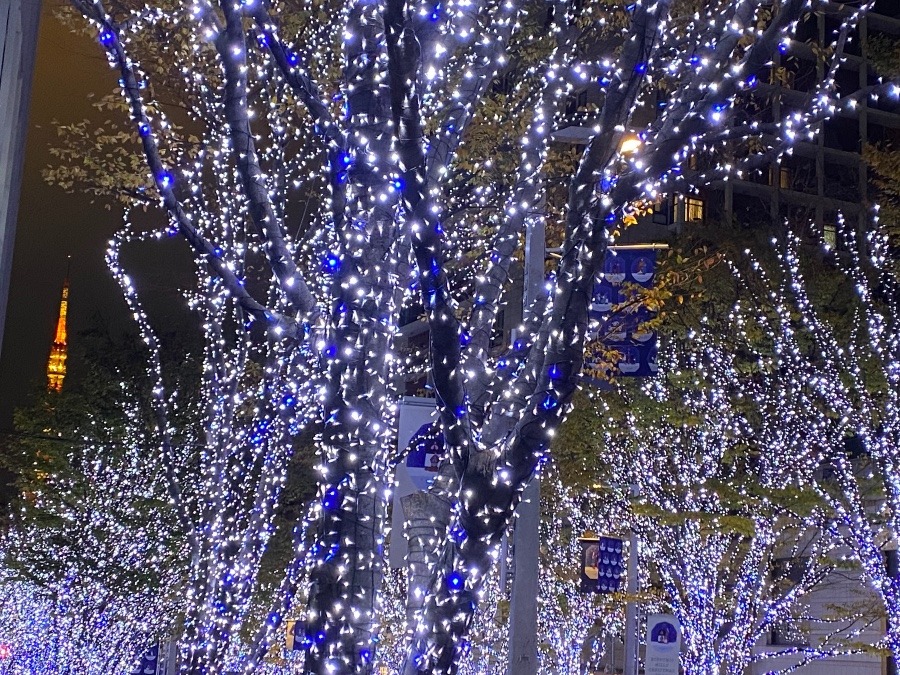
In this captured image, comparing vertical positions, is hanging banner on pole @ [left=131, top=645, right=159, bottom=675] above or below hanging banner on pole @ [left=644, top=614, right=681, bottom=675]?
below

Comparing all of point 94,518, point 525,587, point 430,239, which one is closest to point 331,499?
point 430,239

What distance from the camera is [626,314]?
39.2 ft

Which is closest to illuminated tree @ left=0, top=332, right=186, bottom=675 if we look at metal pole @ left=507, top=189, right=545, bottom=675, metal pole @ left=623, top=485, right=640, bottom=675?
metal pole @ left=623, top=485, right=640, bottom=675

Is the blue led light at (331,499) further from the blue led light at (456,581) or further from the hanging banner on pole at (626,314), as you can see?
the hanging banner on pole at (626,314)

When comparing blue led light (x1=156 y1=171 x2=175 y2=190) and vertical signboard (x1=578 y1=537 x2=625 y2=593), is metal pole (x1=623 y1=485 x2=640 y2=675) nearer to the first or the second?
vertical signboard (x1=578 y1=537 x2=625 y2=593)

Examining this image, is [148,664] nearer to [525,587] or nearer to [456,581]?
[525,587]

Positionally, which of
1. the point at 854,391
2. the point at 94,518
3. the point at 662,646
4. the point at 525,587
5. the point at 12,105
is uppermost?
the point at 854,391

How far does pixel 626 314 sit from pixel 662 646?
4052mm

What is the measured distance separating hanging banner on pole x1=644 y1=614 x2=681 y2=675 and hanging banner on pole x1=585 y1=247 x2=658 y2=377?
10.3 feet

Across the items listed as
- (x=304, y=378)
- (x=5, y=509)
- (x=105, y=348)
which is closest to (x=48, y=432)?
(x=105, y=348)

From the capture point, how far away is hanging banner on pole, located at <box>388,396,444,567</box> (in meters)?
7.36

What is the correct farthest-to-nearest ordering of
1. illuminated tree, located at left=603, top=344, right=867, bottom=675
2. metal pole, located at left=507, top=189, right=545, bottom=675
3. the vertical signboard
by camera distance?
illuminated tree, located at left=603, top=344, right=867, bottom=675
the vertical signboard
metal pole, located at left=507, top=189, right=545, bottom=675

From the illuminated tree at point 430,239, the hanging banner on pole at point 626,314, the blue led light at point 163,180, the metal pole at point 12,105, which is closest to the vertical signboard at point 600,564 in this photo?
the hanging banner on pole at point 626,314

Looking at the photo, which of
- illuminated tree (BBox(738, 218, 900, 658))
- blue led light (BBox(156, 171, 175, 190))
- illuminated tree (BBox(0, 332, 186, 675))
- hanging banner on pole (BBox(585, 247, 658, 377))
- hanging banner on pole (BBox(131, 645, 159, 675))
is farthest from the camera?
hanging banner on pole (BBox(131, 645, 159, 675))
